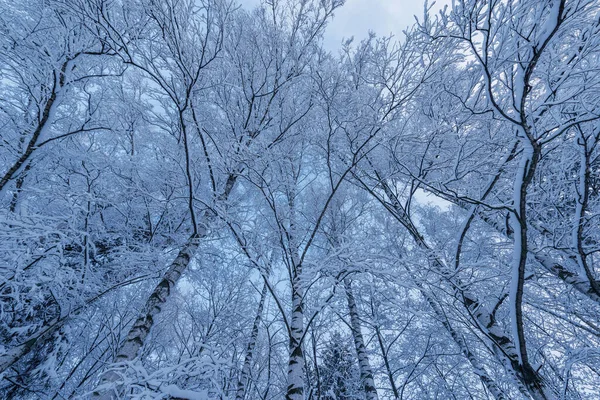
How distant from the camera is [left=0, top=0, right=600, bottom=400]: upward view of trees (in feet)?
7.46

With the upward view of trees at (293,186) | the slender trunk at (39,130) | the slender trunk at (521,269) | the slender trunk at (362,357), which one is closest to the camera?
the slender trunk at (521,269)

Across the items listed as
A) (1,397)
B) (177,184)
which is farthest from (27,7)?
(1,397)

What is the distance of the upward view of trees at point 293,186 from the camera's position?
227 cm

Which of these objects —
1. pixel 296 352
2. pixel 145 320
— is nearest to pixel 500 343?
pixel 296 352

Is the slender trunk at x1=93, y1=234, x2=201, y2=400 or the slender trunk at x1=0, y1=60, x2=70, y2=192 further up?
the slender trunk at x1=0, y1=60, x2=70, y2=192

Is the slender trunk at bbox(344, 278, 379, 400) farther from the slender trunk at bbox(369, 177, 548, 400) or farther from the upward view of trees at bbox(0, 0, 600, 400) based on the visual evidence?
the slender trunk at bbox(369, 177, 548, 400)

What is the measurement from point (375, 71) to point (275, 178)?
2.25 m

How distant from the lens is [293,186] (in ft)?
13.4

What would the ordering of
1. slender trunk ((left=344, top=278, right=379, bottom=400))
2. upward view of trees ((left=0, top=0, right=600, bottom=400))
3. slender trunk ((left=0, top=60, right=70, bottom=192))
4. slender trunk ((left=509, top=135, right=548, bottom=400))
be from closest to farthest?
slender trunk ((left=509, top=135, right=548, bottom=400)) → upward view of trees ((left=0, top=0, right=600, bottom=400)) → slender trunk ((left=0, top=60, right=70, bottom=192)) → slender trunk ((left=344, top=278, right=379, bottom=400))

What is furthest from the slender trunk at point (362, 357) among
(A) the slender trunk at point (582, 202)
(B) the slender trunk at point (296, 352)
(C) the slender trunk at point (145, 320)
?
(A) the slender trunk at point (582, 202)

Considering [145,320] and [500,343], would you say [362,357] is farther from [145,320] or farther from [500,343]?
[145,320]

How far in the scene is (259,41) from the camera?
16.8ft

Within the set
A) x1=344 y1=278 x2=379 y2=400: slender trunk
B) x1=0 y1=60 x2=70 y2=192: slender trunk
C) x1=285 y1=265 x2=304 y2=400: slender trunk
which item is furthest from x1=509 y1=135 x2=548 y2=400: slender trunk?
x1=0 y1=60 x2=70 y2=192: slender trunk

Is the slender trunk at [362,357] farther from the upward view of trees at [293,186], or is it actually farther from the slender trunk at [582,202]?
the slender trunk at [582,202]
